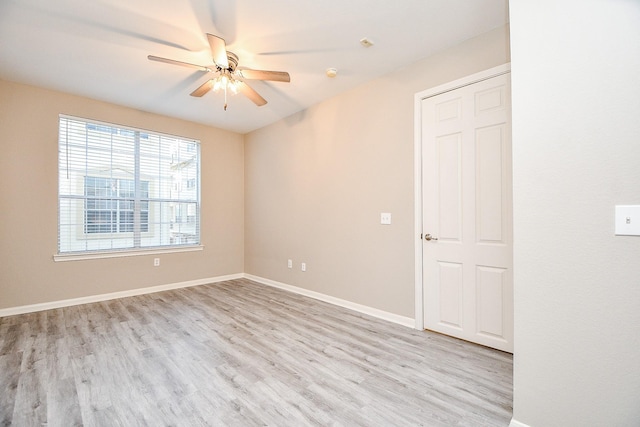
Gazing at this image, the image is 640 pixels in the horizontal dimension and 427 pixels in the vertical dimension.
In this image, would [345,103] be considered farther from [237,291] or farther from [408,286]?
[237,291]

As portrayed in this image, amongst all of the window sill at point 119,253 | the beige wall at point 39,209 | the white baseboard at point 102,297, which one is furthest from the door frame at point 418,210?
the beige wall at point 39,209

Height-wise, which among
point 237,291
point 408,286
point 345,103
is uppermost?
point 345,103

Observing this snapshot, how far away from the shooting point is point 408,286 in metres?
2.95

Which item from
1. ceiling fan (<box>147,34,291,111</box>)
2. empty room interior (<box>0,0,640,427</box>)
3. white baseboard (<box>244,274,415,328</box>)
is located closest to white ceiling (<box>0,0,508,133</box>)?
empty room interior (<box>0,0,640,427</box>)

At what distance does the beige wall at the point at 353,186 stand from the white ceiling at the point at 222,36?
0.76ft

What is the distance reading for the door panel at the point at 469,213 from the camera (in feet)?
7.70

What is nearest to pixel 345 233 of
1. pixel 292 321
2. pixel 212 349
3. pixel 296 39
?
pixel 292 321

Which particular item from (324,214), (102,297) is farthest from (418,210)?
(102,297)

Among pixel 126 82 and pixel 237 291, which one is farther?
pixel 237 291

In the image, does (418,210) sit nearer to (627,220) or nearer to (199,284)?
(627,220)

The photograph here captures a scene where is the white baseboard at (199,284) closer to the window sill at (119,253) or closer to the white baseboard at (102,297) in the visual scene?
the white baseboard at (102,297)

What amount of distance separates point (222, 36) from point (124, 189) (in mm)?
2914

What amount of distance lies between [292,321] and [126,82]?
3428mm

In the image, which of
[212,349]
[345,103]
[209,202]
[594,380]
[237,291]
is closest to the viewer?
[594,380]
